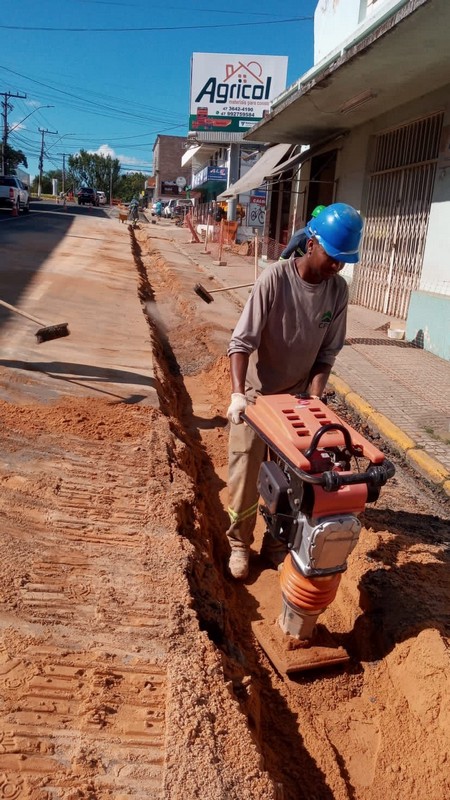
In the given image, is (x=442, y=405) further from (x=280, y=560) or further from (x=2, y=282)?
(x=2, y=282)

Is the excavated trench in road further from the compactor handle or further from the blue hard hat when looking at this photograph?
the blue hard hat

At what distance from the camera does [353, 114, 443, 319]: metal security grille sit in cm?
952

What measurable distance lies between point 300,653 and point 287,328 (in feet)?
5.51

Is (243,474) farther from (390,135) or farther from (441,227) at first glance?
(390,135)

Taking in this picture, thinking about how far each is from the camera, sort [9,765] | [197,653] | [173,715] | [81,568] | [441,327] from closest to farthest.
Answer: [9,765], [173,715], [197,653], [81,568], [441,327]

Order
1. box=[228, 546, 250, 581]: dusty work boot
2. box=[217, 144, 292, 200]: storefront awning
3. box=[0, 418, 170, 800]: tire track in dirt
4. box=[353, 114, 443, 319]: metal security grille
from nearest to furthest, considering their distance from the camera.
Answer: box=[0, 418, 170, 800]: tire track in dirt < box=[228, 546, 250, 581]: dusty work boot < box=[353, 114, 443, 319]: metal security grille < box=[217, 144, 292, 200]: storefront awning

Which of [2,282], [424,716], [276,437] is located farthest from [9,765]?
[2,282]

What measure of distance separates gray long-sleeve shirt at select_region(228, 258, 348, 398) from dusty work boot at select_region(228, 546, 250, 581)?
1.04 metres

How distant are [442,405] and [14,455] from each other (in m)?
4.51

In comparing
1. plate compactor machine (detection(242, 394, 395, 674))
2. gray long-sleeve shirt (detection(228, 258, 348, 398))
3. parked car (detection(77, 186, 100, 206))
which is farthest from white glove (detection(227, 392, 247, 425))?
parked car (detection(77, 186, 100, 206))

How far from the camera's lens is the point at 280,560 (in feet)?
12.7

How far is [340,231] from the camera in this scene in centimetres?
275

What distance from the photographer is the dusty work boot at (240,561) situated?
149 inches

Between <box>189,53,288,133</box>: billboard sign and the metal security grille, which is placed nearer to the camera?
the metal security grille
